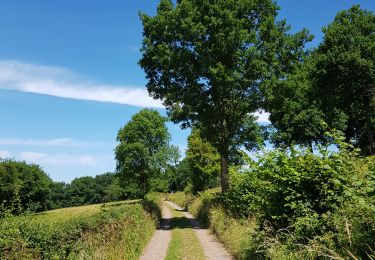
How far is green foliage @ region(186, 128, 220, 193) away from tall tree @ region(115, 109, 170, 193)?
664cm

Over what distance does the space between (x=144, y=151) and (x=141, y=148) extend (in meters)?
0.62

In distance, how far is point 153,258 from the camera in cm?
1580

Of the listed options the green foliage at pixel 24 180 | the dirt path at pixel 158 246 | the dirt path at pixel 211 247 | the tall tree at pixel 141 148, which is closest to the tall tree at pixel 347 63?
the dirt path at pixel 211 247

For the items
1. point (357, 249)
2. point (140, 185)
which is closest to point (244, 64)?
point (357, 249)

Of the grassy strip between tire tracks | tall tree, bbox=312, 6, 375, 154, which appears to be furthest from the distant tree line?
tall tree, bbox=312, 6, 375, 154

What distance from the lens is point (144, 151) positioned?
5434 cm

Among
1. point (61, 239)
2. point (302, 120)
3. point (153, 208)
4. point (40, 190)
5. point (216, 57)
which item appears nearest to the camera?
point (61, 239)

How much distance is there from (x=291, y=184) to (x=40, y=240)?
750 cm

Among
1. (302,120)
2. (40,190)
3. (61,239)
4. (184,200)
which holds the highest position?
(302,120)

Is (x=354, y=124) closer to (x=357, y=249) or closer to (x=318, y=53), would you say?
(x=318, y=53)

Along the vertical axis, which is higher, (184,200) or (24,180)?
(24,180)

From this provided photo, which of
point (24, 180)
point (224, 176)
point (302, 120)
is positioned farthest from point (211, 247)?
point (24, 180)

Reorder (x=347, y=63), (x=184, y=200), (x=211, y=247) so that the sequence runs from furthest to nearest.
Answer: (x=184, y=200)
(x=347, y=63)
(x=211, y=247)

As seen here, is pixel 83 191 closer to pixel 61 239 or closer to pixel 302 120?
pixel 302 120
